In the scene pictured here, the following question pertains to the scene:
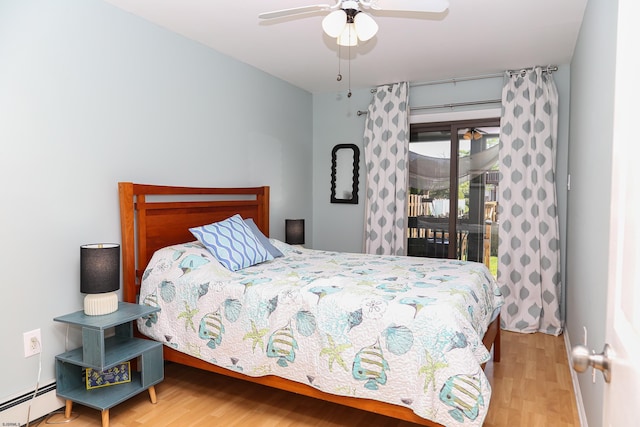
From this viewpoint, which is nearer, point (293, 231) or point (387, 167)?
point (293, 231)

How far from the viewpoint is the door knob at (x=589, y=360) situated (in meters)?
0.80

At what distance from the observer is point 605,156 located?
5.57ft

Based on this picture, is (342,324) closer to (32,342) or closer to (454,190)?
(32,342)

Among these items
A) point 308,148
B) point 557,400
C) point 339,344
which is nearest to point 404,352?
point 339,344

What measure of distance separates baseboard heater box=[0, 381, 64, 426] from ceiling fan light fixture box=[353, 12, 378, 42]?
2.63 m

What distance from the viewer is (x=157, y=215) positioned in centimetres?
295

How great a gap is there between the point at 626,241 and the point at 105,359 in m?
2.37

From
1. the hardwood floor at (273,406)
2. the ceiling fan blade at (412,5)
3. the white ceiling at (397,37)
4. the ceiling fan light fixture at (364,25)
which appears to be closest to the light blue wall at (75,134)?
the white ceiling at (397,37)

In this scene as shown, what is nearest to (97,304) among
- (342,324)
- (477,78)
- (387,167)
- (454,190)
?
(342,324)

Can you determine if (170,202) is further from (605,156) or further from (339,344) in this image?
(605,156)

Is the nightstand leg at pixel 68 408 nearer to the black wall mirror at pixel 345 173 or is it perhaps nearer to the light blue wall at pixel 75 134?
the light blue wall at pixel 75 134

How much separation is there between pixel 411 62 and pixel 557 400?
288cm

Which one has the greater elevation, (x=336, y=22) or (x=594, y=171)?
(x=336, y=22)

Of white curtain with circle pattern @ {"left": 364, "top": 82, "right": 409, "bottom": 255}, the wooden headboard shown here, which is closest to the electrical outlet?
the wooden headboard
